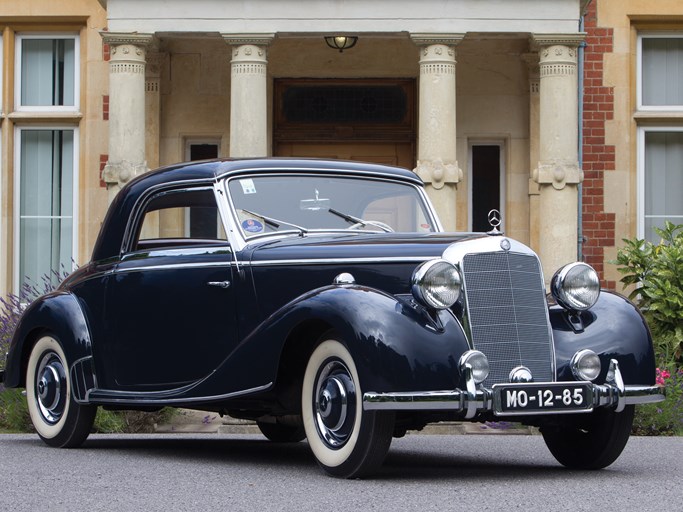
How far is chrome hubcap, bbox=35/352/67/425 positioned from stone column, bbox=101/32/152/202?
719 cm

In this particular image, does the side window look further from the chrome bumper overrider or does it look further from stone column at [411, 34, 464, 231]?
stone column at [411, 34, 464, 231]

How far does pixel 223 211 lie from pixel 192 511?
8.28 ft

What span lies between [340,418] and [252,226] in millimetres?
1508

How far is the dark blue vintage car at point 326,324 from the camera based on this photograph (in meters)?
6.20

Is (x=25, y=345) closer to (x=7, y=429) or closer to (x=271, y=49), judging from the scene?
(x=7, y=429)

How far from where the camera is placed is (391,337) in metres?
6.12

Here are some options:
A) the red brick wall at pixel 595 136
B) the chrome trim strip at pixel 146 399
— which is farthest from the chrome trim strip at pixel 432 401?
the red brick wall at pixel 595 136

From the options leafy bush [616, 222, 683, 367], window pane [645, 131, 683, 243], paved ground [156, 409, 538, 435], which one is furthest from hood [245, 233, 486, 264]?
window pane [645, 131, 683, 243]

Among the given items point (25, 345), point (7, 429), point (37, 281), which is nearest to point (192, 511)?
point (25, 345)

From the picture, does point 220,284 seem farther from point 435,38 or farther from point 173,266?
point 435,38

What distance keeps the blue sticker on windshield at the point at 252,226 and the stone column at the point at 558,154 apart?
8.32m

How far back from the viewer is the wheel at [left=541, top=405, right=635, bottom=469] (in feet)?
22.5

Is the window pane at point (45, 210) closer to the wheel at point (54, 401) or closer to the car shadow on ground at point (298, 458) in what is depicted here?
the car shadow on ground at point (298, 458)

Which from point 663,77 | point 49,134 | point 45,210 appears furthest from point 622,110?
point 45,210
